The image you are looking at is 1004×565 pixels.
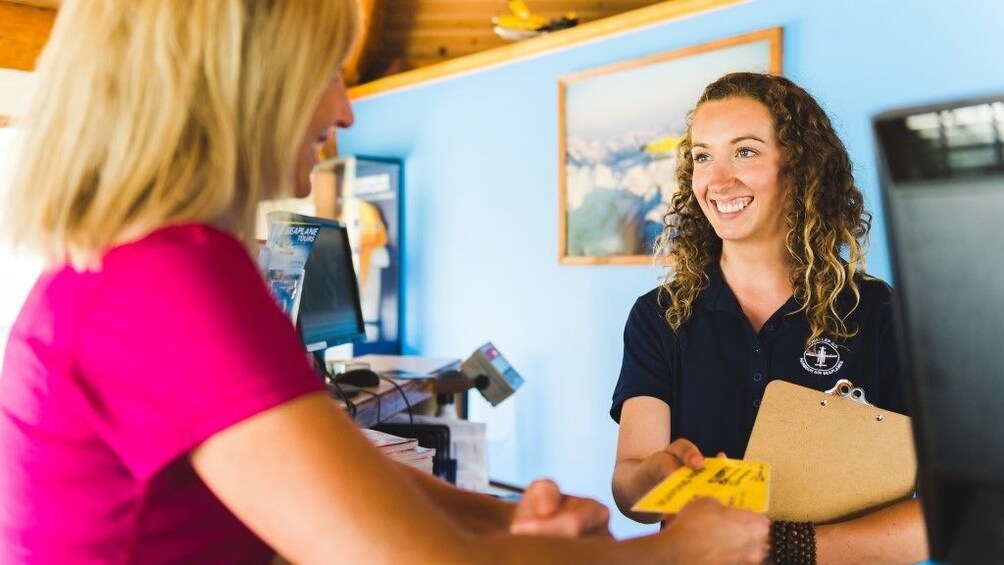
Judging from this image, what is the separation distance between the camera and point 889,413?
1336mm

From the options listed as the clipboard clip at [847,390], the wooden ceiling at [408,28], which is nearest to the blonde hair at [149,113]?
the clipboard clip at [847,390]

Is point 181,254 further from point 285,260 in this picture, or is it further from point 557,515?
point 285,260

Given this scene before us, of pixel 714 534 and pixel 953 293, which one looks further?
pixel 714 534

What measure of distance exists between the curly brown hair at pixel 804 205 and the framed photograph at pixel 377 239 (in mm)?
3872

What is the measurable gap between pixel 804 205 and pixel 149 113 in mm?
1375

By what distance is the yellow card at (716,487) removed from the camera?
0.92m

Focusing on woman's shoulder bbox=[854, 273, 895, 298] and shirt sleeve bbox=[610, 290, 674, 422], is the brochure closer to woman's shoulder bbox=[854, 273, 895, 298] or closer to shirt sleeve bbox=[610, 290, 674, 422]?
shirt sleeve bbox=[610, 290, 674, 422]

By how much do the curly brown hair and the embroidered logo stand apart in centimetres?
7

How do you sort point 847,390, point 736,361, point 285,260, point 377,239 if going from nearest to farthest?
point 847,390 → point 736,361 → point 285,260 → point 377,239

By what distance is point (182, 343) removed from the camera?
27.2 inches

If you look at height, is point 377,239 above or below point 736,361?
above

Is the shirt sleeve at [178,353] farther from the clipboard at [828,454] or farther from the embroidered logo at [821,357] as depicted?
the embroidered logo at [821,357]

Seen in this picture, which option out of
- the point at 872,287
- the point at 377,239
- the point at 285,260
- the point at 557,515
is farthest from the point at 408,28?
the point at 557,515

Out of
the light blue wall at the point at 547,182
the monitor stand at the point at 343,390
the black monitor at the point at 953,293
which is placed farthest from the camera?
the light blue wall at the point at 547,182
